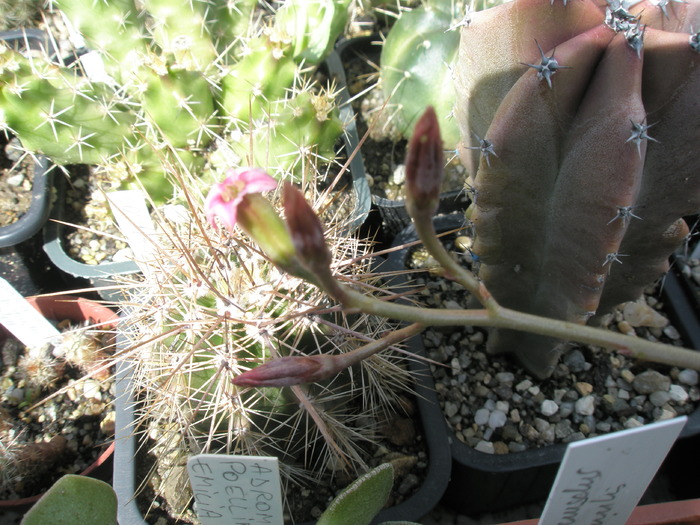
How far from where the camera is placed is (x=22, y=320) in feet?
3.76

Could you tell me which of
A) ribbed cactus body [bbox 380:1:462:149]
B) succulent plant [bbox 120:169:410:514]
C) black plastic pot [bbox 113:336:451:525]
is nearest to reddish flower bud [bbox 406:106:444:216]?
succulent plant [bbox 120:169:410:514]

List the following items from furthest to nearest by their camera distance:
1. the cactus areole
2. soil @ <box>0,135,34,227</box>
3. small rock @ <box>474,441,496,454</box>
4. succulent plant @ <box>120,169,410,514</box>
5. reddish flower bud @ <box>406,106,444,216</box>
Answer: soil @ <box>0,135,34,227</box>
small rock @ <box>474,441,496,454</box>
succulent plant @ <box>120,169,410,514</box>
the cactus areole
reddish flower bud @ <box>406,106,444,216</box>

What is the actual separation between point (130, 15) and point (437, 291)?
94 centimetres

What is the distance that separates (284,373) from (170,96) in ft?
2.75

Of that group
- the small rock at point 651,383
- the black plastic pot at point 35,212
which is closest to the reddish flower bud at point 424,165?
the small rock at point 651,383

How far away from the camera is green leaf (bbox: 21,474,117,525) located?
27.0 inches

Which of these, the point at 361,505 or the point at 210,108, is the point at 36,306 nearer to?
the point at 210,108

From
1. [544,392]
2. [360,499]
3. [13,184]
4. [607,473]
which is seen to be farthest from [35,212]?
[607,473]

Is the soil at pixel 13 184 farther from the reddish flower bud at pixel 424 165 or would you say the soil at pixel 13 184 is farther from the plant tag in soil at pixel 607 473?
the plant tag in soil at pixel 607 473

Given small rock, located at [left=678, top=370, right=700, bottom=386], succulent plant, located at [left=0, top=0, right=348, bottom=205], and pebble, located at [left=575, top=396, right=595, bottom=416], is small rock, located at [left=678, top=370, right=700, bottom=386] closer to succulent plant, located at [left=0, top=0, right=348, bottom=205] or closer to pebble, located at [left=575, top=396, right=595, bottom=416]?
pebble, located at [left=575, top=396, right=595, bottom=416]

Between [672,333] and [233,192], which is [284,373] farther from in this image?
[672,333]

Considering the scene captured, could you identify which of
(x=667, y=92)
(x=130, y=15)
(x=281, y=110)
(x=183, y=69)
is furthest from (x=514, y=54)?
(x=130, y=15)

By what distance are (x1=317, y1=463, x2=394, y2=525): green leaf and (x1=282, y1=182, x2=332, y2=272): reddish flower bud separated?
327 millimetres

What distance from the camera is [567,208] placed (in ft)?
2.64
